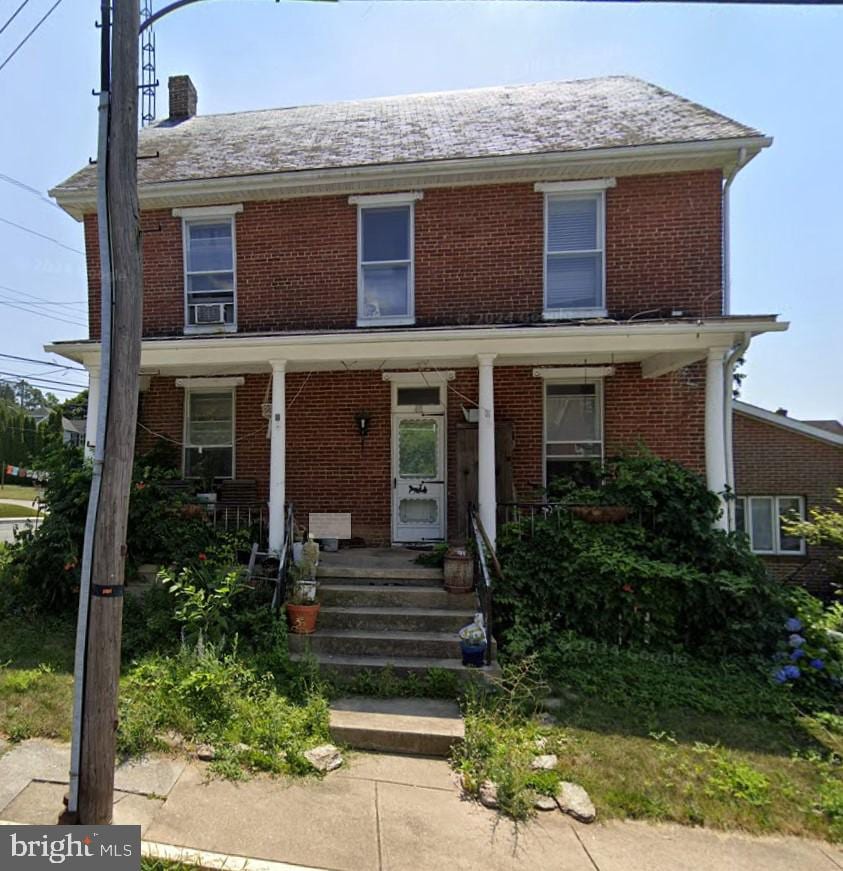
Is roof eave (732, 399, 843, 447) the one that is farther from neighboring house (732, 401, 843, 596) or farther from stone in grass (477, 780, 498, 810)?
stone in grass (477, 780, 498, 810)

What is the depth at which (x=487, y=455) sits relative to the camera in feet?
22.3

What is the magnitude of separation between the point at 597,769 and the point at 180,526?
554 centimetres

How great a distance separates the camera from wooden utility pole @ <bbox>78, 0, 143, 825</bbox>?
9.91ft

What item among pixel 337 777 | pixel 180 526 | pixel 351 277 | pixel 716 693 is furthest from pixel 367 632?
pixel 351 277

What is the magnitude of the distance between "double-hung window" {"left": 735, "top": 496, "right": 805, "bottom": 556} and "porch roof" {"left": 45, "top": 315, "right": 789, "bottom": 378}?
30.3 feet

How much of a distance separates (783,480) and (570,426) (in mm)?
9437

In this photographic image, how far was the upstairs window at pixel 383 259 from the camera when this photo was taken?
8.68 metres

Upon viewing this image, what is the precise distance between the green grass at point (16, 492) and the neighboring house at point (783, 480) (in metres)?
42.2

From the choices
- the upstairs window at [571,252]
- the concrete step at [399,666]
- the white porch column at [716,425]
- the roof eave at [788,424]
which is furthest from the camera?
the roof eave at [788,424]

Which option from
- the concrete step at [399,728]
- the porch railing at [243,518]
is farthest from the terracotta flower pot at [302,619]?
the porch railing at [243,518]

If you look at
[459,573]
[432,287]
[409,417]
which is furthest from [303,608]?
[432,287]

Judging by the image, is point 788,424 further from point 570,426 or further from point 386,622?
point 386,622

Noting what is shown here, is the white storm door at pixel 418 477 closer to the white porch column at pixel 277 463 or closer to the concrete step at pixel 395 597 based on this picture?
the white porch column at pixel 277 463

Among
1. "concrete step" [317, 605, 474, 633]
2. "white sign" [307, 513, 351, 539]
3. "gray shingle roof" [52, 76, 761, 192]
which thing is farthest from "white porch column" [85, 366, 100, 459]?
"concrete step" [317, 605, 474, 633]
